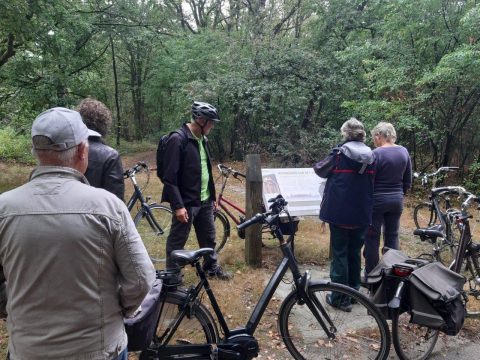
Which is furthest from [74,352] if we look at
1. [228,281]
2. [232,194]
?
[232,194]

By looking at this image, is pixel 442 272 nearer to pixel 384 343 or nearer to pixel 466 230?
pixel 384 343

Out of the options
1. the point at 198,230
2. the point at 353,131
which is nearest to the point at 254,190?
the point at 198,230

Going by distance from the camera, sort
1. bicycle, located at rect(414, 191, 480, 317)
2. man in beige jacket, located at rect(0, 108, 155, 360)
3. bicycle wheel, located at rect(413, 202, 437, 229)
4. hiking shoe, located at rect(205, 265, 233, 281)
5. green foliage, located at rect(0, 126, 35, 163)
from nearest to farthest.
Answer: man in beige jacket, located at rect(0, 108, 155, 360) < bicycle, located at rect(414, 191, 480, 317) < hiking shoe, located at rect(205, 265, 233, 281) < bicycle wheel, located at rect(413, 202, 437, 229) < green foliage, located at rect(0, 126, 35, 163)

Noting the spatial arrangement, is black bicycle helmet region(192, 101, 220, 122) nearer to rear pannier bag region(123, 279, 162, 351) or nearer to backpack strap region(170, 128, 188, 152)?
backpack strap region(170, 128, 188, 152)

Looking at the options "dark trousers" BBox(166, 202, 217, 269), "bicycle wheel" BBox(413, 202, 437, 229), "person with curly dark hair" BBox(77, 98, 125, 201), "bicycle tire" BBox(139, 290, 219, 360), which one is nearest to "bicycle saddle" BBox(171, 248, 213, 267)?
"bicycle tire" BBox(139, 290, 219, 360)

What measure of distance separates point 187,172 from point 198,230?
0.81 m

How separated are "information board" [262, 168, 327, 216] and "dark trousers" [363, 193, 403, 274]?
81 centimetres

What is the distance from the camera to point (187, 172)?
3885mm

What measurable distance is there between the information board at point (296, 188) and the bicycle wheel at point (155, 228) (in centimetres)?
147

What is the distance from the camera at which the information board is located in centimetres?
495

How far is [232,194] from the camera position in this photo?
396 inches

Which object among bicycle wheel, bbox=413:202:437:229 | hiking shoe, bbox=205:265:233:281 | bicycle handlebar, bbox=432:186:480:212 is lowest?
bicycle wheel, bbox=413:202:437:229

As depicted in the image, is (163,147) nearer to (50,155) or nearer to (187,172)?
(187,172)

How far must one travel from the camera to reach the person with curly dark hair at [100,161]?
9.32 ft
